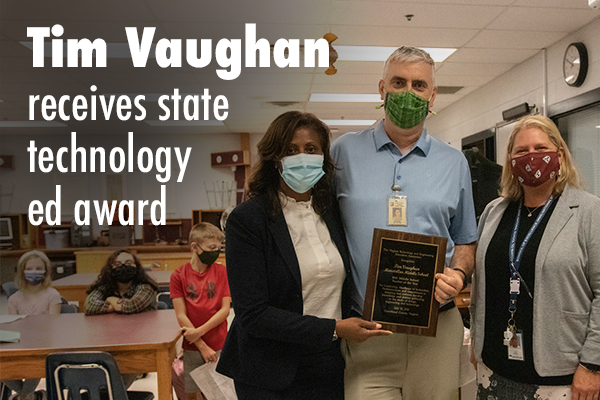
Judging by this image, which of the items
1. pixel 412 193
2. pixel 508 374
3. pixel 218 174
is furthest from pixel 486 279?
pixel 218 174

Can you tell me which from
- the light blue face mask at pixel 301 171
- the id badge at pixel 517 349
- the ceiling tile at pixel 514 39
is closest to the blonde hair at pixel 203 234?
the light blue face mask at pixel 301 171

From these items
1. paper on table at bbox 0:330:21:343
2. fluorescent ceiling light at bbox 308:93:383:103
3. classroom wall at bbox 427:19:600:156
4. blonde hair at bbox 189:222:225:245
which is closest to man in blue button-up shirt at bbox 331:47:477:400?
blonde hair at bbox 189:222:225:245

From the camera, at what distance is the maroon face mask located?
1.74m

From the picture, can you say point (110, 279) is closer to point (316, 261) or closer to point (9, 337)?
point (9, 337)

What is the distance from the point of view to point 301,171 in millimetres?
1466

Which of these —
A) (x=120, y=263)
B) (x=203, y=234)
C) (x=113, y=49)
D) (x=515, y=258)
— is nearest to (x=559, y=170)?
(x=515, y=258)

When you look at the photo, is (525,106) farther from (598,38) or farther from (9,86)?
(9,86)

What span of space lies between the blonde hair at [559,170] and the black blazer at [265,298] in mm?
984

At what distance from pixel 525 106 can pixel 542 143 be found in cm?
442

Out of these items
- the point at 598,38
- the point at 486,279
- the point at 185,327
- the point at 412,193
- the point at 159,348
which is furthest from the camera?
the point at 598,38

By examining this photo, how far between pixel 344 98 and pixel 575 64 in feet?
11.6

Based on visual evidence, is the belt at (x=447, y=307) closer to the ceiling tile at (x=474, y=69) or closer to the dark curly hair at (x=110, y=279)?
the dark curly hair at (x=110, y=279)

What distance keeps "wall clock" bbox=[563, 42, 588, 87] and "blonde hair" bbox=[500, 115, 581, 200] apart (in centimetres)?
359

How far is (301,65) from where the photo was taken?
18.7 feet
